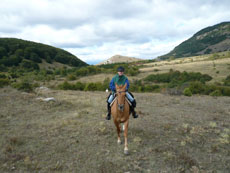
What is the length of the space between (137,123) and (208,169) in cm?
451

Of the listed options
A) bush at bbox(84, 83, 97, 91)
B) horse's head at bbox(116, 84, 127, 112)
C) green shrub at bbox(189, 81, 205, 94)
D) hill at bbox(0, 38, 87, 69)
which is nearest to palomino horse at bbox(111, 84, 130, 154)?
horse's head at bbox(116, 84, 127, 112)

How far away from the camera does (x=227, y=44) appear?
494ft

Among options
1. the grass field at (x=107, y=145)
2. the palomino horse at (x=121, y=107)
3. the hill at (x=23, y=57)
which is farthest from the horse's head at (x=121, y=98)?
the hill at (x=23, y=57)

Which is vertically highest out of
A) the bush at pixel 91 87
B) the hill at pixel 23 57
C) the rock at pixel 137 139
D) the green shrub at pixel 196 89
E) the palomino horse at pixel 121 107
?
the hill at pixel 23 57

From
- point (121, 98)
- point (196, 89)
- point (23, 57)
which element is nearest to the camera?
point (121, 98)

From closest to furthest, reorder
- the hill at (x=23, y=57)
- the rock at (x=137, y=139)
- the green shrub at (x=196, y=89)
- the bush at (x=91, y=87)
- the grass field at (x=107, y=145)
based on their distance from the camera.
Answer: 1. the grass field at (x=107, y=145)
2. the rock at (x=137, y=139)
3. the green shrub at (x=196, y=89)
4. the bush at (x=91, y=87)
5. the hill at (x=23, y=57)

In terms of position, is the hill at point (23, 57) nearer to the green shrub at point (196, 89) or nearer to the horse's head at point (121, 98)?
the green shrub at point (196, 89)

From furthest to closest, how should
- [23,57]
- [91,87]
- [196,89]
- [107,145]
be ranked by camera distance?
[23,57] < [91,87] < [196,89] < [107,145]

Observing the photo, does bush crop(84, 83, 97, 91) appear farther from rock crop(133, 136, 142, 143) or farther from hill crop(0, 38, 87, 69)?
hill crop(0, 38, 87, 69)

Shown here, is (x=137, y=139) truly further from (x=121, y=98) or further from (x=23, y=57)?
(x=23, y=57)

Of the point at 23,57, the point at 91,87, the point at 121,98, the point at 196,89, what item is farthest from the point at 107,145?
the point at 23,57

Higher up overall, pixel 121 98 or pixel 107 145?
pixel 121 98

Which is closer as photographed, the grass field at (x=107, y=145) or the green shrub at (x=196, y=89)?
the grass field at (x=107, y=145)

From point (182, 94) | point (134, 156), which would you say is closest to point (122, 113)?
point (134, 156)
